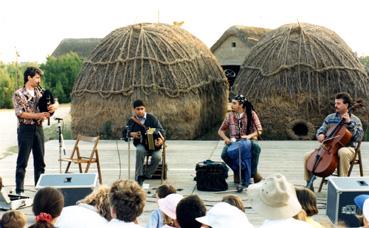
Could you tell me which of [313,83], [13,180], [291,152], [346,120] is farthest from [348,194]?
[313,83]

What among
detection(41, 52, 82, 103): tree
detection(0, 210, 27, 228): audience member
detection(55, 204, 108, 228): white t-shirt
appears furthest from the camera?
detection(41, 52, 82, 103): tree

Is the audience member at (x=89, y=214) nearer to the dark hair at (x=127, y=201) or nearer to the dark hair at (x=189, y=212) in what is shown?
the dark hair at (x=127, y=201)

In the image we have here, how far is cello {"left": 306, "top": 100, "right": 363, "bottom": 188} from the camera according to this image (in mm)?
9766

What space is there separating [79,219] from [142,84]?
45.7 ft

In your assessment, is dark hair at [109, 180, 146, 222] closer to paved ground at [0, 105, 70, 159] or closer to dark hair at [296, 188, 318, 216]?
dark hair at [296, 188, 318, 216]

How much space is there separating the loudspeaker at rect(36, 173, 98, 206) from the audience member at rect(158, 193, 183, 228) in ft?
8.11

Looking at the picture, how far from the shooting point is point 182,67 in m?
19.8

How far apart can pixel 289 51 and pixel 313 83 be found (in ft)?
4.05

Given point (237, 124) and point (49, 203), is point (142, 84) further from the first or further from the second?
point (49, 203)

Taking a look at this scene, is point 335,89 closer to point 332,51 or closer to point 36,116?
point 332,51

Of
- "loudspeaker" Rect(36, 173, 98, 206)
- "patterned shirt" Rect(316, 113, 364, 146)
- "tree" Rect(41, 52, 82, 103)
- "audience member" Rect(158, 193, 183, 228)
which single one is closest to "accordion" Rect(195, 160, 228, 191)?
"patterned shirt" Rect(316, 113, 364, 146)

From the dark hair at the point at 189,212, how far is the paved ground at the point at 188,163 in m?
3.39

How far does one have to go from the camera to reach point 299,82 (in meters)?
19.0

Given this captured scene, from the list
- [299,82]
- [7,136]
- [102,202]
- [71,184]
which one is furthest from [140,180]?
[7,136]
